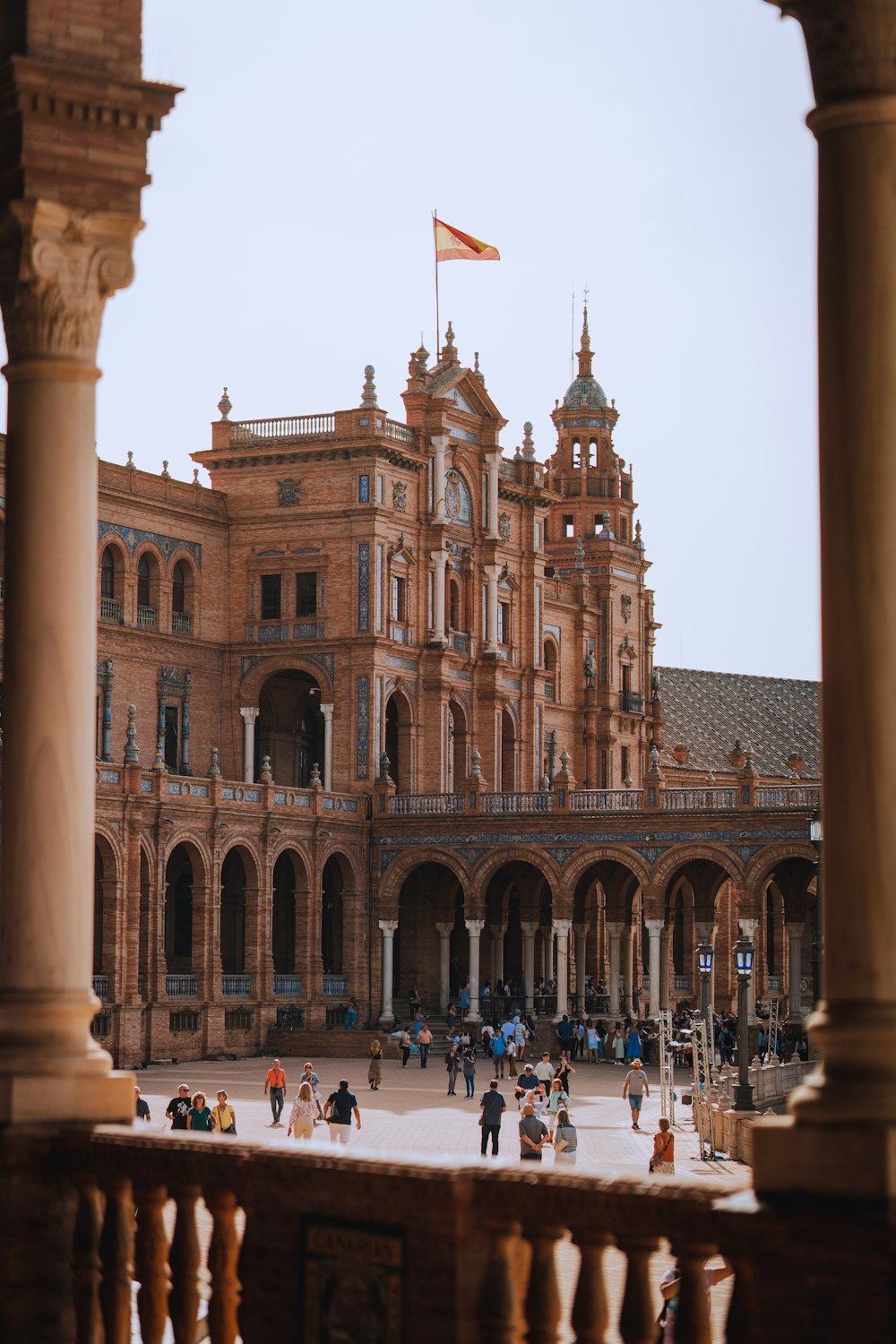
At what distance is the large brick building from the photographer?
173 ft

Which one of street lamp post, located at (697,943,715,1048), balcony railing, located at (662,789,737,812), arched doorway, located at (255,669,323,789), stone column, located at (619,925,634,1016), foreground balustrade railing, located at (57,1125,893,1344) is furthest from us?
arched doorway, located at (255,669,323,789)

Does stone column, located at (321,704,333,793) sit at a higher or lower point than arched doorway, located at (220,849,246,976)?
higher

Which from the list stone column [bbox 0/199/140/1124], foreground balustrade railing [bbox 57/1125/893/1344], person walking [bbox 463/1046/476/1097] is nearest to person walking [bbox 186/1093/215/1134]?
person walking [bbox 463/1046/476/1097]

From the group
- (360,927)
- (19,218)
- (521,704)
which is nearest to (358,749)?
(360,927)

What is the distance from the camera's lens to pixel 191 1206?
23.9 feet

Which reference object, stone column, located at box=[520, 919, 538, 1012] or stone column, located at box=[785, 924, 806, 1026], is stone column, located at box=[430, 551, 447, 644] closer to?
stone column, located at box=[520, 919, 538, 1012]

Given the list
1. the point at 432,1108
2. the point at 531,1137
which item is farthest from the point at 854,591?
the point at 432,1108

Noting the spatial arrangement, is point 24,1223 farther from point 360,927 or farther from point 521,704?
point 521,704

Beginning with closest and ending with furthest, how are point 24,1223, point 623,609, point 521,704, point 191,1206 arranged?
point 191,1206 < point 24,1223 < point 521,704 < point 623,609

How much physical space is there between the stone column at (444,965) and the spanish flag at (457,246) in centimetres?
1742

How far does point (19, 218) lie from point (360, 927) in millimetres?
50540

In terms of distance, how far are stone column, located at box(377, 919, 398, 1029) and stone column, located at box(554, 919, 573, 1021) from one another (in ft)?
13.6

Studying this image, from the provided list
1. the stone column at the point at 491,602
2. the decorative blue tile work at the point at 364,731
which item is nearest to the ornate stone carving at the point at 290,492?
the decorative blue tile work at the point at 364,731

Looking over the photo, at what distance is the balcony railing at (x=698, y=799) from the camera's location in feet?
187
